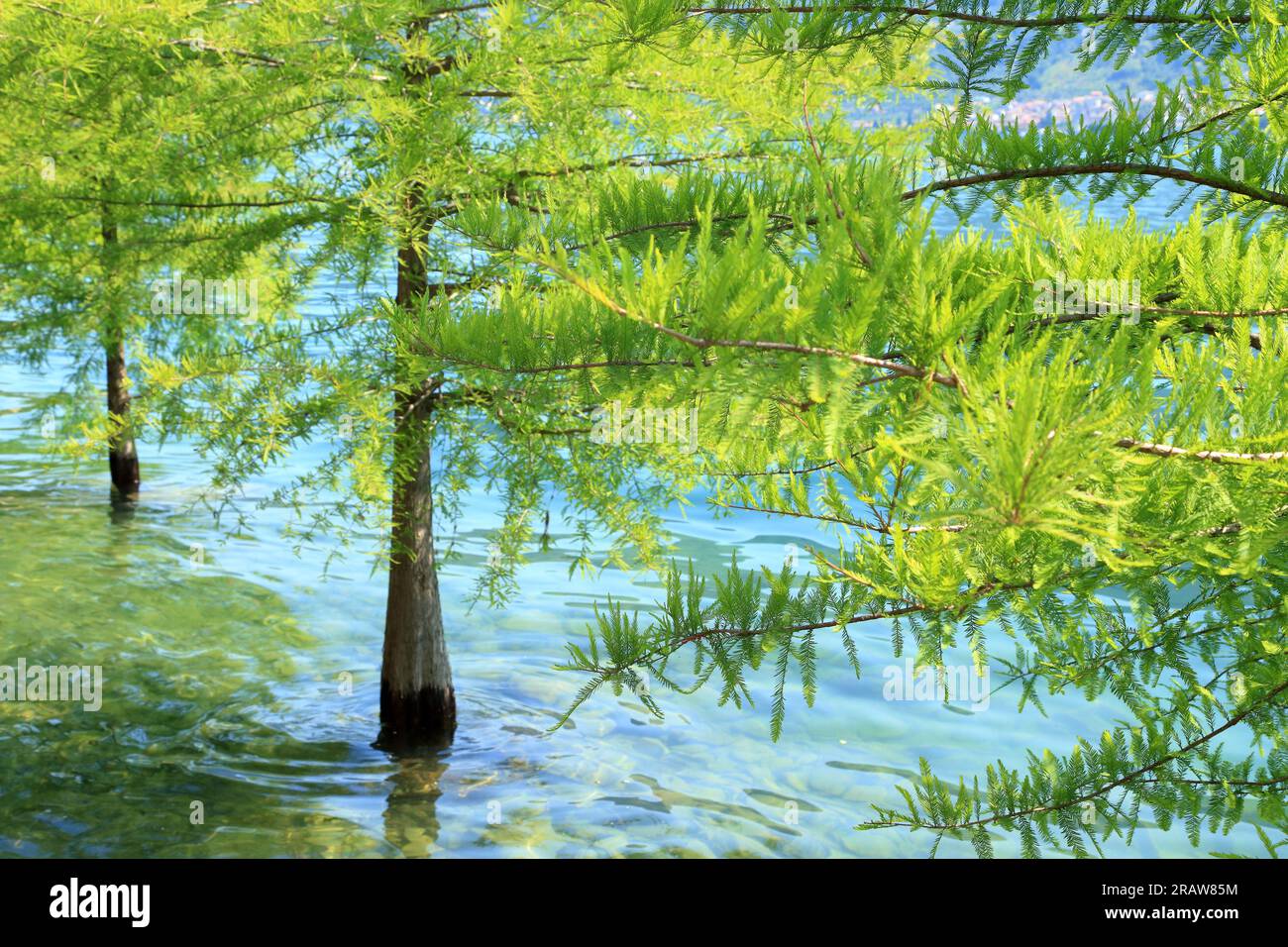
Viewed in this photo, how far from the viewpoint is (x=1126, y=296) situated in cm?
308

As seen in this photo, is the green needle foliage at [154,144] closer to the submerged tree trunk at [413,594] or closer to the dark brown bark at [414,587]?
the dark brown bark at [414,587]

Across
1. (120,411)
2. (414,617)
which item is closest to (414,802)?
(414,617)

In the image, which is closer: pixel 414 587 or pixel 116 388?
pixel 414 587

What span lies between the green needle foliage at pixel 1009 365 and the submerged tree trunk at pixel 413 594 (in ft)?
12.1

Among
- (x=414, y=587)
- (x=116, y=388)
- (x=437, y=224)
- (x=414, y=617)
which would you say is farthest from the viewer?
(x=116, y=388)

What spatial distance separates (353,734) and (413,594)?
1.96 meters

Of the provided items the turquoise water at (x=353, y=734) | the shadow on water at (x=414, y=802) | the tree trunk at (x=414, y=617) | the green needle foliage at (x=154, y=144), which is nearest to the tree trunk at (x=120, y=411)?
the turquoise water at (x=353, y=734)

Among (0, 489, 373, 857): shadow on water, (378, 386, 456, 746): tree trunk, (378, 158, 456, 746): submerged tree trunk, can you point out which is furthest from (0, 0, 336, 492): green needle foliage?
(0, 489, 373, 857): shadow on water

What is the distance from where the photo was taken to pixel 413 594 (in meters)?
8.70

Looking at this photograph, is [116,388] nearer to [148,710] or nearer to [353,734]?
[148,710]

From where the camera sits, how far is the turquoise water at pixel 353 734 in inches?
337

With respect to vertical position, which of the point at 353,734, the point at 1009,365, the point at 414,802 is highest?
the point at 1009,365

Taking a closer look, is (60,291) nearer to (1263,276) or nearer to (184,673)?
(184,673)
